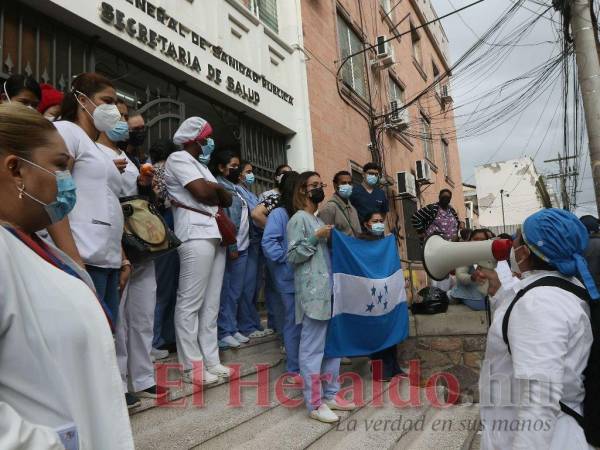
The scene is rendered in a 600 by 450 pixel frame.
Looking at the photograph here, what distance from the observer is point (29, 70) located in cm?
401

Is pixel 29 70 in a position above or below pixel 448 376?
above

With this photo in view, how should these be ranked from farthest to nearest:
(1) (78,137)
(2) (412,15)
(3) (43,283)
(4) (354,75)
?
(2) (412,15) → (4) (354,75) → (1) (78,137) → (3) (43,283)

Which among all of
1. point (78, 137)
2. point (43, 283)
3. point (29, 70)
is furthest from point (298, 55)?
point (43, 283)

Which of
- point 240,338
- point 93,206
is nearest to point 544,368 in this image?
point 93,206

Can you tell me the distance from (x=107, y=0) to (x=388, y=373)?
4.58 metres

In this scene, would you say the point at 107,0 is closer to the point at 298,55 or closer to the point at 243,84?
the point at 243,84

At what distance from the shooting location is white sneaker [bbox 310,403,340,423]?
10.9 feet

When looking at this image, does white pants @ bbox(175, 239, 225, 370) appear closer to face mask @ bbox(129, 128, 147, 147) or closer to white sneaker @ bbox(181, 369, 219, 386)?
white sneaker @ bbox(181, 369, 219, 386)

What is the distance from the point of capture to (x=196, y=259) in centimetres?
345

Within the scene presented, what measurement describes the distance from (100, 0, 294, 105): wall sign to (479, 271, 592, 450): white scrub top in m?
4.52

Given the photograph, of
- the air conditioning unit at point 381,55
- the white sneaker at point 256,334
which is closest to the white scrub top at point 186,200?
the white sneaker at point 256,334

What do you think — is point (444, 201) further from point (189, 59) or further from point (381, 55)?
point (381, 55)

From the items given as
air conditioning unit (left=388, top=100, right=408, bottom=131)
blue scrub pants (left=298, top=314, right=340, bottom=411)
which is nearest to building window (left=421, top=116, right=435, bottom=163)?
air conditioning unit (left=388, top=100, right=408, bottom=131)

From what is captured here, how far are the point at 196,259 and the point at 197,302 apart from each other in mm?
317
